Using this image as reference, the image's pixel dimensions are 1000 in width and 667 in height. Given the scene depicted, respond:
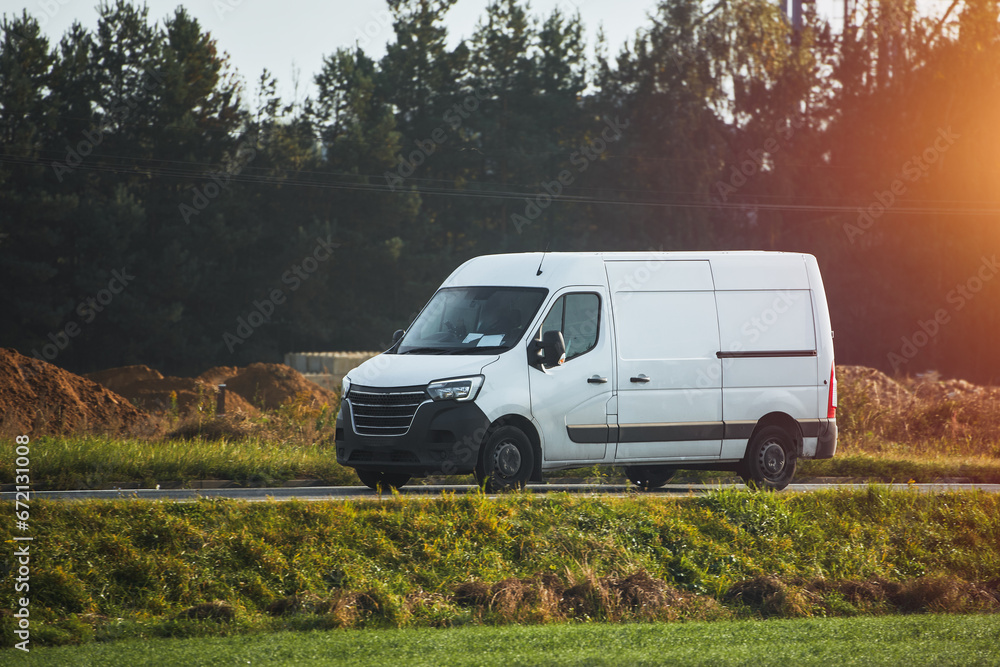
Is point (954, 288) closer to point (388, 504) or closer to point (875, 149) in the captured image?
point (875, 149)

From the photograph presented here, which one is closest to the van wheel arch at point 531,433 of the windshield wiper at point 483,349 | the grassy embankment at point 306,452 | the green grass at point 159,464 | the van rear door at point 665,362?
the windshield wiper at point 483,349

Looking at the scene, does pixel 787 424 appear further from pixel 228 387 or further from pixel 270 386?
pixel 228 387

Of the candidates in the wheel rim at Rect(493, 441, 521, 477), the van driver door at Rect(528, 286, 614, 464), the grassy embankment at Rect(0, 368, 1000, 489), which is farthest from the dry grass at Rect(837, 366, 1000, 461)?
the wheel rim at Rect(493, 441, 521, 477)

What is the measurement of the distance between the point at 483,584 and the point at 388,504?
1.52 meters

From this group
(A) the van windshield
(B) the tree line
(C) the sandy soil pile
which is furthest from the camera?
(B) the tree line

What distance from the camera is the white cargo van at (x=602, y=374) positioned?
37.7 ft

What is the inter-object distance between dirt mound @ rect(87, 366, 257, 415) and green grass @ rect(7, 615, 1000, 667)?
12620 mm

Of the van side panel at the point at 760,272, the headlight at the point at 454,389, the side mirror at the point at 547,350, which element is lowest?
the headlight at the point at 454,389

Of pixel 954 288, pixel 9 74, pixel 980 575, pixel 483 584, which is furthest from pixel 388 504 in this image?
pixel 954 288

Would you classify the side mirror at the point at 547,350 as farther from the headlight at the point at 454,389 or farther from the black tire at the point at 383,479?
the black tire at the point at 383,479

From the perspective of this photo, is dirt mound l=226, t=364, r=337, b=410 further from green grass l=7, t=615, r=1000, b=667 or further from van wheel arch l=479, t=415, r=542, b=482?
green grass l=7, t=615, r=1000, b=667

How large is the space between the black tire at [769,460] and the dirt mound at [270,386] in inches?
570

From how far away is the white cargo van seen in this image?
11.5 m

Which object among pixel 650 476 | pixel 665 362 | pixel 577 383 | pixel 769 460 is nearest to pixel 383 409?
pixel 577 383
